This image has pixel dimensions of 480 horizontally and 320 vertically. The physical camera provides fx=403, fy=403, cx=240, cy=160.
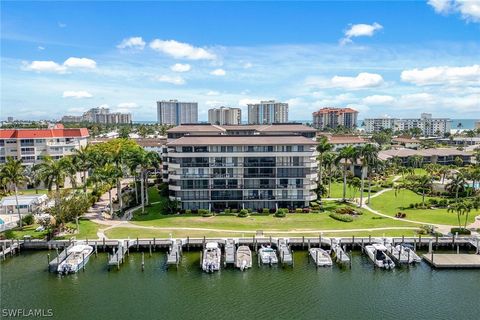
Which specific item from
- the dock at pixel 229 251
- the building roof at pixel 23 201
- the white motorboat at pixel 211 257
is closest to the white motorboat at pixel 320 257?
the dock at pixel 229 251

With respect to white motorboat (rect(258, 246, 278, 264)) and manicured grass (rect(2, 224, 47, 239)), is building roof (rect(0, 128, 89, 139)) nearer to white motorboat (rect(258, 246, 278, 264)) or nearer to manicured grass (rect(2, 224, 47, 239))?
manicured grass (rect(2, 224, 47, 239))

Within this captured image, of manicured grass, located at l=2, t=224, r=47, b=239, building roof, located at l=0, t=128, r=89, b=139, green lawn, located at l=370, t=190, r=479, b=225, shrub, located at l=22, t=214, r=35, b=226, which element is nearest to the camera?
manicured grass, located at l=2, t=224, r=47, b=239

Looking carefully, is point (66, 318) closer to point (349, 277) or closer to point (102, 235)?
point (102, 235)

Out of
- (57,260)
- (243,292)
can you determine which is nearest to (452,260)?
(243,292)

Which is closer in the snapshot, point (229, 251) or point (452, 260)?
point (452, 260)

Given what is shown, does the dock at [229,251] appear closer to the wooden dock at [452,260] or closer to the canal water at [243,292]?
the canal water at [243,292]

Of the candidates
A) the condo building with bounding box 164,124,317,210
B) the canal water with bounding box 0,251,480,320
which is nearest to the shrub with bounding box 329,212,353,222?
the condo building with bounding box 164,124,317,210

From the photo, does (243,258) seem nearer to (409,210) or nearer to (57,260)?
(57,260)
